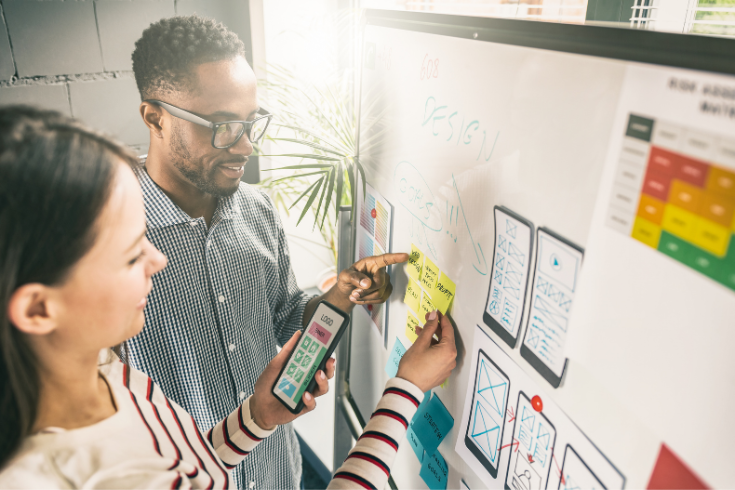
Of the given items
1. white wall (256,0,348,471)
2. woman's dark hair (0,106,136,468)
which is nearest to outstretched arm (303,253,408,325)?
woman's dark hair (0,106,136,468)

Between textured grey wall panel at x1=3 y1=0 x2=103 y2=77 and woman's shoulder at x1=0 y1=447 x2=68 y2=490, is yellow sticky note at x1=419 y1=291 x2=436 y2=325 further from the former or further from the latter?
textured grey wall panel at x1=3 y1=0 x2=103 y2=77

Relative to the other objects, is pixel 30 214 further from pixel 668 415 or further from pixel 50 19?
pixel 50 19

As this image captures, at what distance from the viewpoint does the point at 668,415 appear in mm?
362

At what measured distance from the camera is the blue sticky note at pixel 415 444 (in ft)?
2.59

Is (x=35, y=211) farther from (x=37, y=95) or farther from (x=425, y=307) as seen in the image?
(x=37, y=95)

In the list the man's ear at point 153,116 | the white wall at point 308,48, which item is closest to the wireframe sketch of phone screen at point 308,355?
the man's ear at point 153,116

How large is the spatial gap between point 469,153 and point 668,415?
0.35 meters

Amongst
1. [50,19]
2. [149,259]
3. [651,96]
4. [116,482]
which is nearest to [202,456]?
[116,482]

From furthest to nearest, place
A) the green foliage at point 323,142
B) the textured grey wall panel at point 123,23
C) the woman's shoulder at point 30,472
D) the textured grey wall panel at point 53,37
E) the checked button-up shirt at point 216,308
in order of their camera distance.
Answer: the textured grey wall panel at point 123,23
the textured grey wall panel at point 53,37
the green foliage at point 323,142
the checked button-up shirt at point 216,308
the woman's shoulder at point 30,472

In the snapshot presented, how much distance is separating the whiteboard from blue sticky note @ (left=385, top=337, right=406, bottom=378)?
131 mm

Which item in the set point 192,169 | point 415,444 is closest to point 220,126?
point 192,169

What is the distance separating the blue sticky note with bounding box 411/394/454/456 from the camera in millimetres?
717

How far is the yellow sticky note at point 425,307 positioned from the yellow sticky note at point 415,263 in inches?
1.4

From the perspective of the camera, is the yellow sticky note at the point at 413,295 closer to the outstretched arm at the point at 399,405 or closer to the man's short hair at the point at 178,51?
the outstretched arm at the point at 399,405
